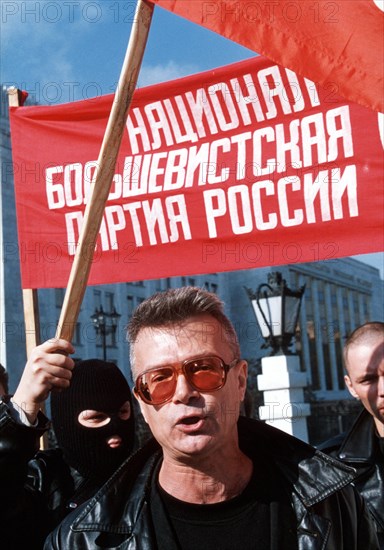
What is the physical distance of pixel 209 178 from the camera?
15.2ft

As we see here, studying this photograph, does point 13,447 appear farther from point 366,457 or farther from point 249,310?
point 249,310

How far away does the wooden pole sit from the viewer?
2527mm

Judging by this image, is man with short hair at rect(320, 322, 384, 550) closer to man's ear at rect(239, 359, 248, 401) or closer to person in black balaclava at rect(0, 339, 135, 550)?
person in black balaclava at rect(0, 339, 135, 550)

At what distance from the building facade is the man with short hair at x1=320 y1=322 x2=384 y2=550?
46.4ft

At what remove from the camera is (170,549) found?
213 centimetres

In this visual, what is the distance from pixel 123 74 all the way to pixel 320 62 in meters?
0.93

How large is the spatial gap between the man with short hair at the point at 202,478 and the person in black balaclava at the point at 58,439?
0.83 ft

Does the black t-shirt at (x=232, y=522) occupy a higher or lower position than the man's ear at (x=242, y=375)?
lower

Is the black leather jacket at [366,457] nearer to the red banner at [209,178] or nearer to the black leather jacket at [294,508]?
the red banner at [209,178]

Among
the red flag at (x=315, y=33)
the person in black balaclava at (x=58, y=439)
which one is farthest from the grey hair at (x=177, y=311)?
the red flag at (x=315, y=33)

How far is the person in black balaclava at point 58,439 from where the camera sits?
2352mm

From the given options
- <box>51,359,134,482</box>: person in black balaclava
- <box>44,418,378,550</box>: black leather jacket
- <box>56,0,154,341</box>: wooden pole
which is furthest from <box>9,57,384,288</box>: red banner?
<box>44,418,378,550</box>: black leather jacket

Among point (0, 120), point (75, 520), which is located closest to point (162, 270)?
point (75, 520)

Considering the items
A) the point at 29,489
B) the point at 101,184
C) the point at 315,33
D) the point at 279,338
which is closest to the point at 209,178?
the point at 315,33
